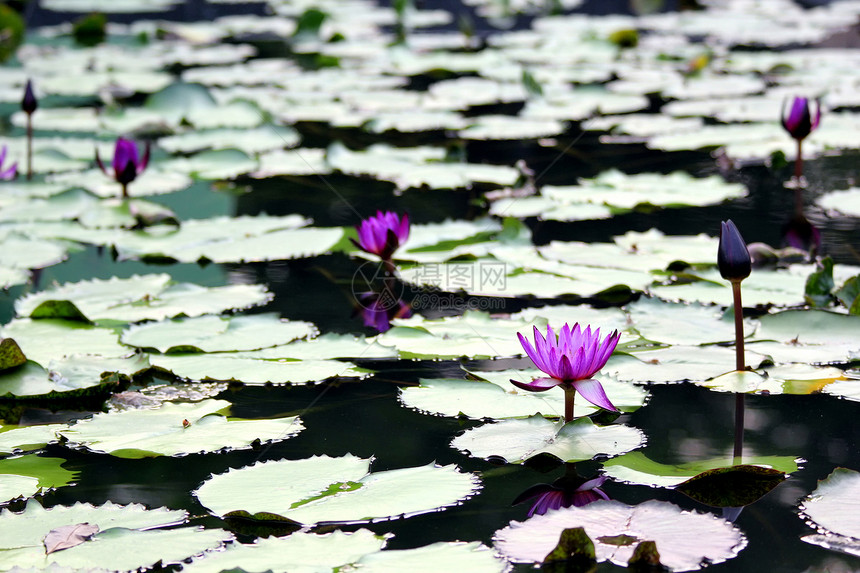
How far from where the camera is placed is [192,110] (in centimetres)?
409

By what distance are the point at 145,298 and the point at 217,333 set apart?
272mm

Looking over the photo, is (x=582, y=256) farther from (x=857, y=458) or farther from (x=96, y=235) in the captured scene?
(x=96, y=235)

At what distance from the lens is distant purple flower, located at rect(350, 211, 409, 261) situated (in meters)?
2.13

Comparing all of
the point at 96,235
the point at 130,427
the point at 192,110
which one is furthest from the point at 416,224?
the point at 192,110

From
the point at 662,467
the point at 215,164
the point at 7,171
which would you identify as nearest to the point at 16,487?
the point at 662,467

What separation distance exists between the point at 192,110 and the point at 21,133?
678 millimetres

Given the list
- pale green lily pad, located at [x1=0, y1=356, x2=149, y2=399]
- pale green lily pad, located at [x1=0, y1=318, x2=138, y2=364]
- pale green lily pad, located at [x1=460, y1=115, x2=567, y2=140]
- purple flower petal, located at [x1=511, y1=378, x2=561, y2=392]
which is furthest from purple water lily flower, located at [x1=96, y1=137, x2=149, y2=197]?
purple flower petal, located at [x1=511, y1=378, x2=561, y2=392]

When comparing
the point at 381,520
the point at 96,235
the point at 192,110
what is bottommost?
the point at 381,520

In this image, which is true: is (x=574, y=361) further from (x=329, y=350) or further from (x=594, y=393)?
(x=329, y=350)

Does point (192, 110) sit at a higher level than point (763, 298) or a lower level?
higher

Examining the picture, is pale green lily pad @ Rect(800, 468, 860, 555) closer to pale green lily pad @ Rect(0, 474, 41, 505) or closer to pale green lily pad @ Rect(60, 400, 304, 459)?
pale green lily pad @ Rect(60, 400, 304, 459)

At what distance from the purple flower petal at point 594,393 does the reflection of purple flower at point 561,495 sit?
0.36ft

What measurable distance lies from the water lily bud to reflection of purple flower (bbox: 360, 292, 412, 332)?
26.4 inches

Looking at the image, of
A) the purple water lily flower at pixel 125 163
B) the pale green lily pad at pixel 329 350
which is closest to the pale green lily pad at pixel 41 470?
the pale green lily pad at pixel 329 350
